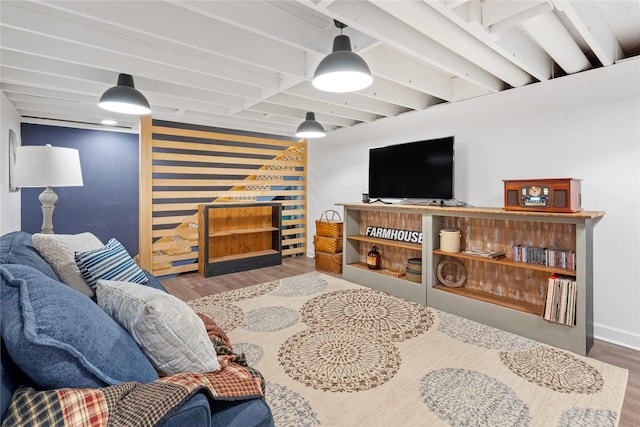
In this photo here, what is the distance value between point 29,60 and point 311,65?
7.64 ft

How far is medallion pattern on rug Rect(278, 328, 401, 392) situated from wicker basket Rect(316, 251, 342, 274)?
6.45 ft

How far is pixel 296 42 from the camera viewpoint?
2232mm

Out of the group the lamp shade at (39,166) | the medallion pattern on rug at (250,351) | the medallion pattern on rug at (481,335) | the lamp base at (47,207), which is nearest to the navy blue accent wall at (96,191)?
the lamp base at (47,207)

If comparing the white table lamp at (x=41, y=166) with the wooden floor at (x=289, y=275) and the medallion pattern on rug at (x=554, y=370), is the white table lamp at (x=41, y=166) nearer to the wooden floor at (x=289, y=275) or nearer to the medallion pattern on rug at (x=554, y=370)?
the wooden floor at (x=289, y=275)

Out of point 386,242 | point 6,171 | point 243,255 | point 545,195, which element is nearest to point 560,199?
point 545,195

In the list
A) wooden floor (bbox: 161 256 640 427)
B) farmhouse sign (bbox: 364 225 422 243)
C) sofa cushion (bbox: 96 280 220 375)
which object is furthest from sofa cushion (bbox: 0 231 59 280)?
farmhouse sign (bbox: 364 225 422 243)

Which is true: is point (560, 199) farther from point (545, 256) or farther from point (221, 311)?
point (221, 311)

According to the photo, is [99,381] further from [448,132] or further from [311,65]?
[448,132]

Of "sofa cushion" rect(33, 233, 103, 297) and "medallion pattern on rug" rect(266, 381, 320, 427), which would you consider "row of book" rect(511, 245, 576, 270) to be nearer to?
"medallion pattern on rug" rect(266, 381, 320, 427)

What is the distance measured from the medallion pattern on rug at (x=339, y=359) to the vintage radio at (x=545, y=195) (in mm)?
1590

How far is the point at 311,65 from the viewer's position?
8.99 feet

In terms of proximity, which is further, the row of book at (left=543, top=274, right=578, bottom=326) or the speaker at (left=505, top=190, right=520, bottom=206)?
the speaker at (left=505, top=190, right=520, bottom=206)

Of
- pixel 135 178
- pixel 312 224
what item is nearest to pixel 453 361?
pixel 312 224

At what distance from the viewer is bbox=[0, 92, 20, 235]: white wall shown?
3.31 m
